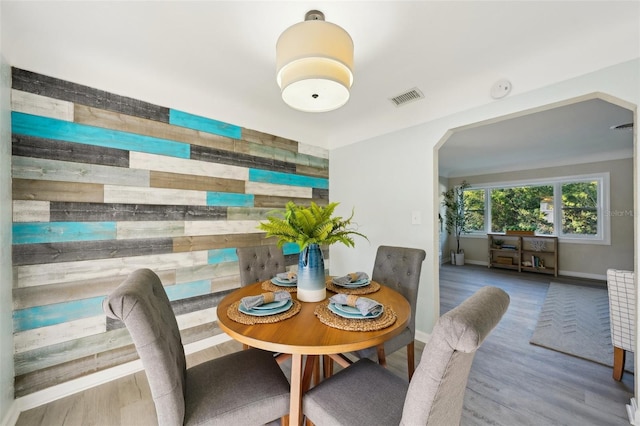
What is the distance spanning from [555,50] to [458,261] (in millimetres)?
5590

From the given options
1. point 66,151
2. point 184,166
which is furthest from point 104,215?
point 184,166

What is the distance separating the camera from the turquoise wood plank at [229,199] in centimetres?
246

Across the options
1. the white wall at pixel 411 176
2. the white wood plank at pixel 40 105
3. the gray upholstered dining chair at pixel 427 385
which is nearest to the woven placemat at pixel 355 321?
the gray upholstered dining chair at pixel 427 385

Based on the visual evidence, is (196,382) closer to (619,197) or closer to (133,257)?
(133,257)

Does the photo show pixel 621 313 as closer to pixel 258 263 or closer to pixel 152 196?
pixel 258 263

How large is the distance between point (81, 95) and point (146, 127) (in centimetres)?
42

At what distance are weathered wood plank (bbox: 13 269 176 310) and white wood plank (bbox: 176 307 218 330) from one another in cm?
63

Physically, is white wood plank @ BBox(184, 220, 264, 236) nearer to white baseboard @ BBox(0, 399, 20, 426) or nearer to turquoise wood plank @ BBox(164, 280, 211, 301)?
turquoise wood plank @ BBox(164, 280, 211, 301)

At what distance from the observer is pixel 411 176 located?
2668 millimetres

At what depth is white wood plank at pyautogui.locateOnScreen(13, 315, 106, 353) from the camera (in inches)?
64.8

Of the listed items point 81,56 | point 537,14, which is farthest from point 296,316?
point 81,56

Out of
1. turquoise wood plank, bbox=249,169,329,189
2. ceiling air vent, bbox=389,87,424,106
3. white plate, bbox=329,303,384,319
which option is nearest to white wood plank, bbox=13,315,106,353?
turquoise wood plank, bbox=249,169,329,189

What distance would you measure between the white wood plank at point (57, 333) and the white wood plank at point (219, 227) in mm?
899

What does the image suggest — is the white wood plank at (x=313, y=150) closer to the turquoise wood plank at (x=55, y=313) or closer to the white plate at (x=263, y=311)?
the white plate at (x=263, y=311)
